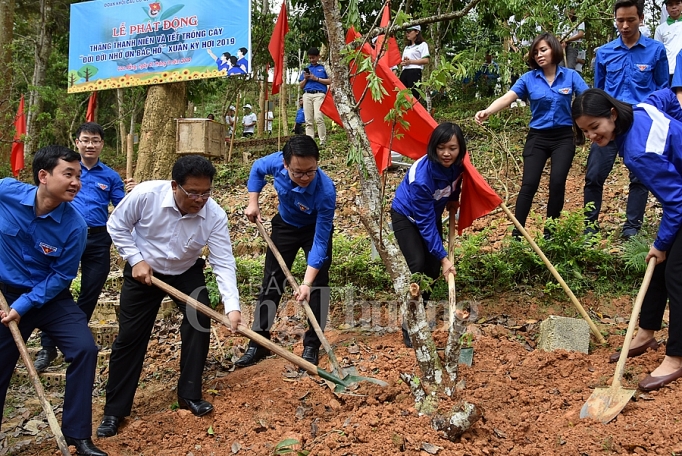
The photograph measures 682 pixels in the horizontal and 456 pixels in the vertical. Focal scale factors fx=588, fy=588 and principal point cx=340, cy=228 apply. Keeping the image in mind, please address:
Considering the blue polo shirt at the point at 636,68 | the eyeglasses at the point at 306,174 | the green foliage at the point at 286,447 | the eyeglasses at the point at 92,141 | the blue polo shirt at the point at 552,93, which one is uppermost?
the blue polo shirt at the point at 636,68

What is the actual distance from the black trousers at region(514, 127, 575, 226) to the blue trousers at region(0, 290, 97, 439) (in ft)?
12.2

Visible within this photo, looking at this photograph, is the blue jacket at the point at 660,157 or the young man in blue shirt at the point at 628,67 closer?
the blue jacket at the point at 660,157

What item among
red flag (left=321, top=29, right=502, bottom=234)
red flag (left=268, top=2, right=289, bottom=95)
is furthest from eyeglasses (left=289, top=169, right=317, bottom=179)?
red flag (left=268, top=2, right=289, bottom=95)

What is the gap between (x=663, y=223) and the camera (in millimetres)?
3393

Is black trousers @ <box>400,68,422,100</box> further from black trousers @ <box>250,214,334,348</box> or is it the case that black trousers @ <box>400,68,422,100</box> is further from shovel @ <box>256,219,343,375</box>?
shovel @ <box>256,219,343,375</box>

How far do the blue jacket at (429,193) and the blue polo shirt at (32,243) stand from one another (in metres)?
2.32

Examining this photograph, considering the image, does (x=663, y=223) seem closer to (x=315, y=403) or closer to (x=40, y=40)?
(x=315, y=403)

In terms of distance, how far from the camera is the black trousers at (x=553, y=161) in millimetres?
5180

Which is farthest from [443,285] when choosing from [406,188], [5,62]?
[5,62]

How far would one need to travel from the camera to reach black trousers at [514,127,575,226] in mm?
5180

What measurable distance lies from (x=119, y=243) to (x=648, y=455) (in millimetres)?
3256

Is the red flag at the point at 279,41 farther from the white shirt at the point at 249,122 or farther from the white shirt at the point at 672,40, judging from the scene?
the white shirt at the point at 249,122

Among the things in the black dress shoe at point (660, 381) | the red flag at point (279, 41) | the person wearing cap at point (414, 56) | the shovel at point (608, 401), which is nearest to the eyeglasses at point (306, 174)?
the shovel at point (608, 401)

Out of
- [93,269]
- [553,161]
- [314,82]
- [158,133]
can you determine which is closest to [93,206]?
[93,269]
